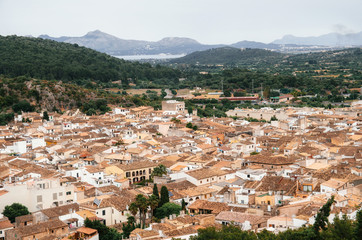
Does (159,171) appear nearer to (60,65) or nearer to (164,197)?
(164,197)

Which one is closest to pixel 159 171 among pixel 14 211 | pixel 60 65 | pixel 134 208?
pixel 134 208

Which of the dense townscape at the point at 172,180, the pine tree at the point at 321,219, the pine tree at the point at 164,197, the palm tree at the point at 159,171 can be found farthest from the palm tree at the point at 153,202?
the pine tree at the point at 321,219

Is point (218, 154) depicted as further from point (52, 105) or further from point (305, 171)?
point (52, 105)

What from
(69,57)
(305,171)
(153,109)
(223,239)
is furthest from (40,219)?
(69,57)

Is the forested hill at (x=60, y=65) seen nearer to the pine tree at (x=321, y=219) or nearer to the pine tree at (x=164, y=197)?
the pine tree at (x=164, y=197)

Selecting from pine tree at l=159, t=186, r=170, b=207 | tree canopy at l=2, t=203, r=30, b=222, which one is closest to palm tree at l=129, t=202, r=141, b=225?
pine tree at l=159, t=186, r=170, b=207

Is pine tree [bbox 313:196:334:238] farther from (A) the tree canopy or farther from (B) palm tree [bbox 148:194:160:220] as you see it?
(A) the tree canopy
